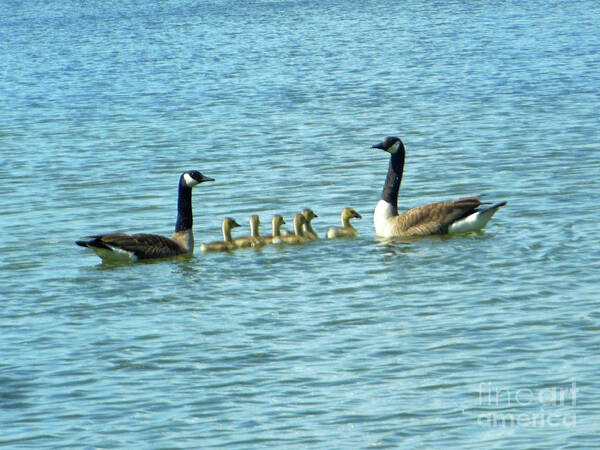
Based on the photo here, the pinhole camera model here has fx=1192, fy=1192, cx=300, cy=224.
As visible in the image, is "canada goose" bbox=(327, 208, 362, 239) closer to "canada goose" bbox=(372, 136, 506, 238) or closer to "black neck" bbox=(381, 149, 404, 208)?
"canada goose" bbox=(372, 136, 506, 238)

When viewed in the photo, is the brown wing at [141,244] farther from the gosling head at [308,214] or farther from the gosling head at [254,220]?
the gosling head at [308,214]

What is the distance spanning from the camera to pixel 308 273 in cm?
1661

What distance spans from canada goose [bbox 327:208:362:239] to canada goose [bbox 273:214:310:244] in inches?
16.6

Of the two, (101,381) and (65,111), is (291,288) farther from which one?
(65,111)

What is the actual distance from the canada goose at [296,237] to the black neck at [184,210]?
1389 mm

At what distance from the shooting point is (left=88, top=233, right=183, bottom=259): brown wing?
17.3 metres

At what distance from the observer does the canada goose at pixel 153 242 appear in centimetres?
1738

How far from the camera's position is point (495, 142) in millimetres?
26641

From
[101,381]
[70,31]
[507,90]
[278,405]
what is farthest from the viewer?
[70,31]

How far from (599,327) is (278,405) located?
12.8ft

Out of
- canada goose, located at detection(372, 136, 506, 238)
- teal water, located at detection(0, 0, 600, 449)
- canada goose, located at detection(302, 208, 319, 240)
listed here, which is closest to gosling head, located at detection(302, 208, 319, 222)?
canada goose, located at detection(302, 208, 319, 240)

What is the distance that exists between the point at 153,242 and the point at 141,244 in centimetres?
24

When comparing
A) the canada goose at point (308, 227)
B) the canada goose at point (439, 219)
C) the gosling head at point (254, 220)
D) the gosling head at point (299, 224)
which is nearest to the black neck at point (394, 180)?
the canada goose at point (439, 219)

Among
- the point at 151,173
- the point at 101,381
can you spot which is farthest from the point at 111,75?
the point at 101,381
